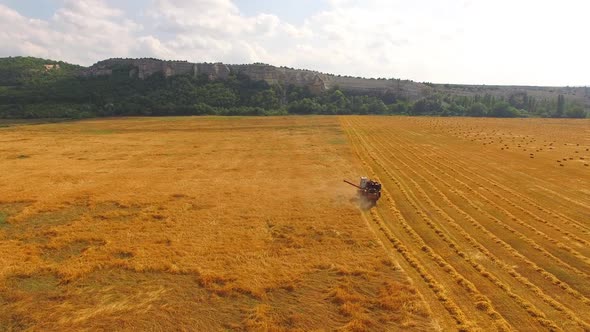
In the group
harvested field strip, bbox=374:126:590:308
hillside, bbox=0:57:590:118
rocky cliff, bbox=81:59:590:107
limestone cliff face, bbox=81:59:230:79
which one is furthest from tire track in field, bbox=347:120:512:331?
limestone cliff face, bbox=81:59:230:79

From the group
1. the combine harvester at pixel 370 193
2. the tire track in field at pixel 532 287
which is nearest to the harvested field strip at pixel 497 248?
the tire track in field at pixel 532 287

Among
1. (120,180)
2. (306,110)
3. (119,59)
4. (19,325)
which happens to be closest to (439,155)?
(120,180)

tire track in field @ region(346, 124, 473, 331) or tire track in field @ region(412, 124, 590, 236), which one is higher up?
tire track in field @ region(412, 124, 590, 236)

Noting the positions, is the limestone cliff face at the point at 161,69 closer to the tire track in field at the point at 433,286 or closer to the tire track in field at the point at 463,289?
the tire track in field at the point at 433,286

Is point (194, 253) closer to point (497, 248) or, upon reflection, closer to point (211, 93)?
point (497, 248)

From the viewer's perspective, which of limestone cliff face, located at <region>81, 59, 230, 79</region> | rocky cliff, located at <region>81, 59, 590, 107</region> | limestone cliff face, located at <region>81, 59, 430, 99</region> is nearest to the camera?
limestone cliff face, located at <region>81, 59, 230, 79</region>

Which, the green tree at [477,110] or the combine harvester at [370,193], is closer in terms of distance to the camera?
the combine harvester at [370,193]

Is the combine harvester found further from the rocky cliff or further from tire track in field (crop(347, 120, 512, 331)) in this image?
the rocky cliff
